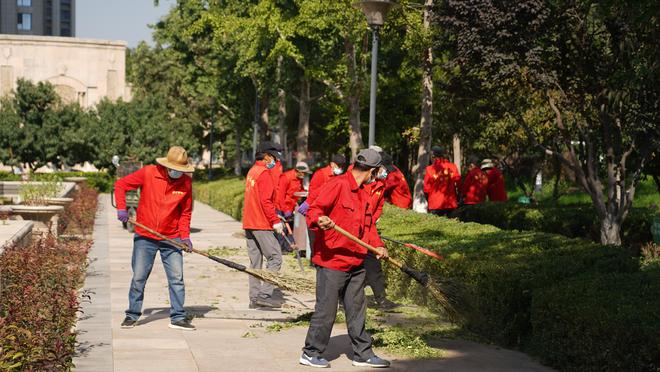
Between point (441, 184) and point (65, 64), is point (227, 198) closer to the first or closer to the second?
point (441, 184)

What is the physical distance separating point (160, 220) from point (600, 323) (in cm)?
454

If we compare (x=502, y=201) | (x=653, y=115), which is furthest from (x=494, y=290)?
(x=502, y=201)

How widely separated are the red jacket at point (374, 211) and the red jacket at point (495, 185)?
7.52 meters

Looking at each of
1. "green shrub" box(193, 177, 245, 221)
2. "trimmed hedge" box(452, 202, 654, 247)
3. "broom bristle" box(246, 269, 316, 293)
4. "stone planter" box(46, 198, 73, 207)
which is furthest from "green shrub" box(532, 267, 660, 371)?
"green shrub" box(193, 177, 245, 221)

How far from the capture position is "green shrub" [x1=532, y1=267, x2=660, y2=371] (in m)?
7.37

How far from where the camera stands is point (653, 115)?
16078 millimetres

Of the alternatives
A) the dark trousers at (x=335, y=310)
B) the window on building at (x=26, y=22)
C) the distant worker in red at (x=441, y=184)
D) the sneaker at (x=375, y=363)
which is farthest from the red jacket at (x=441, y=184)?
the window on building at (x=26, y=22)

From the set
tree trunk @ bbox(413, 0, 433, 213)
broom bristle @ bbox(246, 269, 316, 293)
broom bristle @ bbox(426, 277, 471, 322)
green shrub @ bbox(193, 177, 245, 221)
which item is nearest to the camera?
broom bristle @ bbox(426, 277, 471, 322)

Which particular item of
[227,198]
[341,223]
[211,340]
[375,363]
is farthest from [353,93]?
[375,363]

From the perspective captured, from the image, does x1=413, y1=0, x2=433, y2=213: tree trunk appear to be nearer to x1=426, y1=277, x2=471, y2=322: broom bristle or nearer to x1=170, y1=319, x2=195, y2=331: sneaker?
x1=170, y1=319, x2=195, y2=331: sneaker

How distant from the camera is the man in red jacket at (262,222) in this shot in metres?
11.8

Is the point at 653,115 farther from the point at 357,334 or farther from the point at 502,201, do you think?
the point at 357,334

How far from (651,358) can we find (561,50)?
1078 cm

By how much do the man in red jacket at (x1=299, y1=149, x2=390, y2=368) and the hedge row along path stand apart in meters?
0.20
